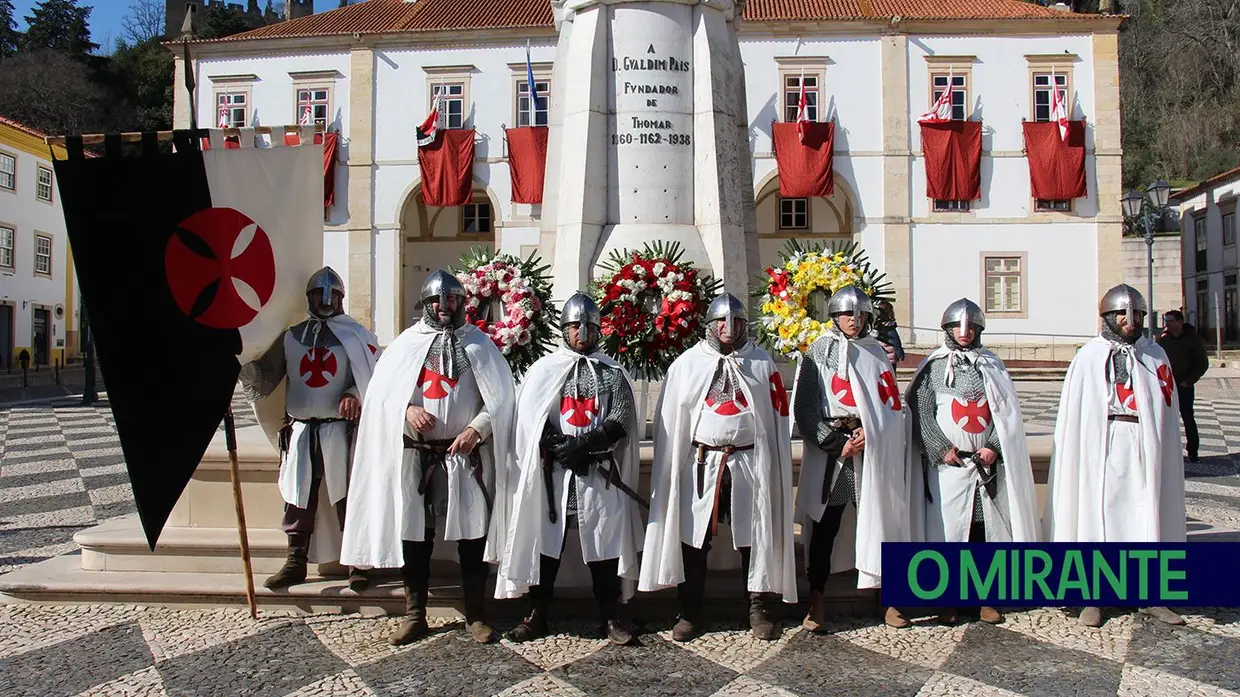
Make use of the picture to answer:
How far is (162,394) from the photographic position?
469 centimetres

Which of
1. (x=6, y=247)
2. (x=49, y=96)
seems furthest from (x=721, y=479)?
(x=49, y=96)

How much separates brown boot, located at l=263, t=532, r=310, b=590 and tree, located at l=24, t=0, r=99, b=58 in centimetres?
5717

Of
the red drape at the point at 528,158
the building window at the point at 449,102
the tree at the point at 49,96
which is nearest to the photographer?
the red drape at the point at 528,158

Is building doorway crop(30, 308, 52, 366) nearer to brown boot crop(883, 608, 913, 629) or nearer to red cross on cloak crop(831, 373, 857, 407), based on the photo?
red cross on cloak crop(831, 373, 857, 407)

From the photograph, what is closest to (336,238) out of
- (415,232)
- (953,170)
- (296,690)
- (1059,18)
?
(415,232)

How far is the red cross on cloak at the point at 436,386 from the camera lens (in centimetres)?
473

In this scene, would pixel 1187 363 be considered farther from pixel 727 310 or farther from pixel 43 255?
pixel 43 255

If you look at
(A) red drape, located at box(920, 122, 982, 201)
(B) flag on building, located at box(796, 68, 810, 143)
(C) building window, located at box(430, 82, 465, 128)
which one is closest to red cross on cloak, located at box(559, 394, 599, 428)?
(B) flag on building, located at box(796, 68, 810, 143)

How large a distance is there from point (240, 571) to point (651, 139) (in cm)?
464

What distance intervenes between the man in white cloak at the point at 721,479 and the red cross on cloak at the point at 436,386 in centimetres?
110

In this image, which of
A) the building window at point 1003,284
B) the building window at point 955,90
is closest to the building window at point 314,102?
the building window at point 955,90

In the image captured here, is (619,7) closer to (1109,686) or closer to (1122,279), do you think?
(1109,686)

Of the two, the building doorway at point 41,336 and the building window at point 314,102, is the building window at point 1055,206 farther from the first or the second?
the building doorway at point 41,336

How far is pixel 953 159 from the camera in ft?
92.3
